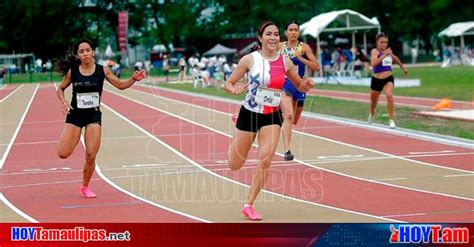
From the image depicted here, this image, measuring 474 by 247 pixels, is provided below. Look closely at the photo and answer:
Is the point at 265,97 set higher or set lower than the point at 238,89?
lower

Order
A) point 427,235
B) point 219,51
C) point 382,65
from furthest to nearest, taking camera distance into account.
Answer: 1. point 219,51
2. point 382,65
3. point 427,235

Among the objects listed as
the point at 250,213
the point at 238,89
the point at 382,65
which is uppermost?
the point at 238,89

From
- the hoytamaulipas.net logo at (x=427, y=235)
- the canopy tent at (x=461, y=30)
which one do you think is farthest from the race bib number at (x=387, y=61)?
the canopy tent at (x=461, y=30)

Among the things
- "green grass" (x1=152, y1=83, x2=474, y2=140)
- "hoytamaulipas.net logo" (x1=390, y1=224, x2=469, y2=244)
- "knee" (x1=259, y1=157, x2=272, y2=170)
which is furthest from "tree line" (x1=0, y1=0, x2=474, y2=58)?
"hoytamaulipas.net logo" (x1=390, y1=224, x2=469, y2=244)

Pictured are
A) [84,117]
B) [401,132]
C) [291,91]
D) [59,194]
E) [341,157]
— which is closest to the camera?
[84,117]

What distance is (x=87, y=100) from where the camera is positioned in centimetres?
1140

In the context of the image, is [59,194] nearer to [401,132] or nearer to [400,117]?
[401,132]

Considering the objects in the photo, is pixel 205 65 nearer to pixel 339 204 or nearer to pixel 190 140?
pixel 190 140

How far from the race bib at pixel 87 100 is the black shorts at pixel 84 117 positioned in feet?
0.19

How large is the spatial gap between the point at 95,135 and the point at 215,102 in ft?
68.0

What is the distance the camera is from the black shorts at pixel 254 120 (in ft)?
32.3

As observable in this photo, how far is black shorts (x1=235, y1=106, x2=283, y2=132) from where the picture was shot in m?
9.84

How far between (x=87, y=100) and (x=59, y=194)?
4.12ft

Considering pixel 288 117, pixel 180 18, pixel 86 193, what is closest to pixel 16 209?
pixel 86 193
